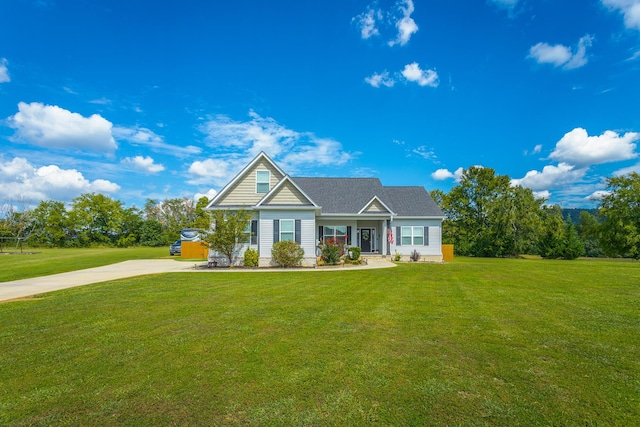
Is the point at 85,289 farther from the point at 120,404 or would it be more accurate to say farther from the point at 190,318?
the point at 120,404

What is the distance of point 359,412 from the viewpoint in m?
3.39

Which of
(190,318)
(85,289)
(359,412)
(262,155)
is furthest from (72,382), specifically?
(262,155)

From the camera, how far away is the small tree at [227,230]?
1888 centimetres

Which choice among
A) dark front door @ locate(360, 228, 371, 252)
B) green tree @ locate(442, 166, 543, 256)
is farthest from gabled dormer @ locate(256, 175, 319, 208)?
green tree @ locate(442, 166, 543, 256)

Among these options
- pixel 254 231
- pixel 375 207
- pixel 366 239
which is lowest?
pixel 366 239

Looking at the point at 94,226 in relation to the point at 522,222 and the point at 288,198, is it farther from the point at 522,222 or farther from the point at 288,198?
the point at 522,222

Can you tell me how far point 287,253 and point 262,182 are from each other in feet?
17.3

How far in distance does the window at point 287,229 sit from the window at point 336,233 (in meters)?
6.03

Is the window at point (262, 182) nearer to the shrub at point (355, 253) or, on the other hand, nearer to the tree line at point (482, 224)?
the tree line at point (482, 224)

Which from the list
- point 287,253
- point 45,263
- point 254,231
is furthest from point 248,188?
point 45,263

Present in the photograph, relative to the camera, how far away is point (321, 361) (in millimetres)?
4664

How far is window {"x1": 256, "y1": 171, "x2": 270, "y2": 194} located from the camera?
21020 millimetres

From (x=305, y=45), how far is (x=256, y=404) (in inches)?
759

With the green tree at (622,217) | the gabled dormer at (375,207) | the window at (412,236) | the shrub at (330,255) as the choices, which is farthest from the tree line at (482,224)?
the window at (412,236)
